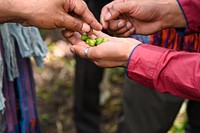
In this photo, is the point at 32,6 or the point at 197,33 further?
the point at 197,33

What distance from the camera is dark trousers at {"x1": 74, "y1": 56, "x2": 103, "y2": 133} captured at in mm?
2328

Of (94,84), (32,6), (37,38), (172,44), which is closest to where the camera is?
(32,6)

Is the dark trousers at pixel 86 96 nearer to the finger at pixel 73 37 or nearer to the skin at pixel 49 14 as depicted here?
the finger at pixel 73 37

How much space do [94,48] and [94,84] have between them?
102 centimetres

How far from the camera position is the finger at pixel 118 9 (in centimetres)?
161

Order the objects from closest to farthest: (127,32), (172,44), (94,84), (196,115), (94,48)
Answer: (94,48)
(127,32)
(172,44)
(196,115)
(94,84)

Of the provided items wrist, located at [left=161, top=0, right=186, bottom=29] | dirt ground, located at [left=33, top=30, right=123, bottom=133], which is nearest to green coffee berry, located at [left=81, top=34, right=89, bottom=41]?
wrist, located at [left=161, top=0, right=186, bottom=29]

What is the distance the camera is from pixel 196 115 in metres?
2.20

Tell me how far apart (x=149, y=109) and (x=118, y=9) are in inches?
26.8

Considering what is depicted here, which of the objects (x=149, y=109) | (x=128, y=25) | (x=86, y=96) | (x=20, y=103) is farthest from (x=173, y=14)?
(x=86, y=96)

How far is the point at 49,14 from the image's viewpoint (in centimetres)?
131

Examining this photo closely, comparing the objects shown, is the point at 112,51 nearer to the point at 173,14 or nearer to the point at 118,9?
the point at 118,9

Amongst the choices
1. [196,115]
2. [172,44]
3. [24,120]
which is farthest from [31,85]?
[196,115]

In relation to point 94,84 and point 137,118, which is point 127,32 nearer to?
point 137,118
